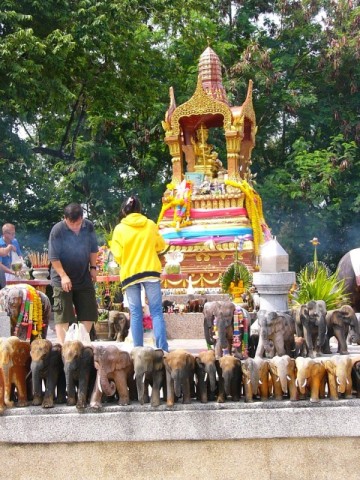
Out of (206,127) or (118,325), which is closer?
(118,325)

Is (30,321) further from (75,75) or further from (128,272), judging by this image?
(75,75)

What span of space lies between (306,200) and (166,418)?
19.1m

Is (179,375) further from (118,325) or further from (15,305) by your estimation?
(118,325)

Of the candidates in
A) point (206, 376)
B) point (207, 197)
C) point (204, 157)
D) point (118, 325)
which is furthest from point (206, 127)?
point (206, 376)

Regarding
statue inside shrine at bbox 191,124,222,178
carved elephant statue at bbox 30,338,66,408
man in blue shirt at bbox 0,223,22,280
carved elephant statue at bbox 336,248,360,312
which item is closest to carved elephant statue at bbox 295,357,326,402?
carved elephant statue at bbox 30,338,66,408

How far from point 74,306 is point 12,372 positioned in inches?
78.7

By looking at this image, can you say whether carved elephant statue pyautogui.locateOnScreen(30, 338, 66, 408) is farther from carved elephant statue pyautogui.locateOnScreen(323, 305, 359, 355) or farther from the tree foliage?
the tree foliage

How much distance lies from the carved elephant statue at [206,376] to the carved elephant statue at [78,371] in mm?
651

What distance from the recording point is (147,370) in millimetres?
4359

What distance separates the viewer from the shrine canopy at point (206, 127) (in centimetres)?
1551

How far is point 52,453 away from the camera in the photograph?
422 centimetres

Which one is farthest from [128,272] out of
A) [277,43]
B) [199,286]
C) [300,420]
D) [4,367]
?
[277,43]

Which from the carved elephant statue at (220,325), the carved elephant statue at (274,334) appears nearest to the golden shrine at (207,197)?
the carved elephant statue at (220,325)

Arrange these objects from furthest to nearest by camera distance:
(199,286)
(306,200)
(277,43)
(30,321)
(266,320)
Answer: (277,43), (306,200), (199,286), (30,321), (266,320)
